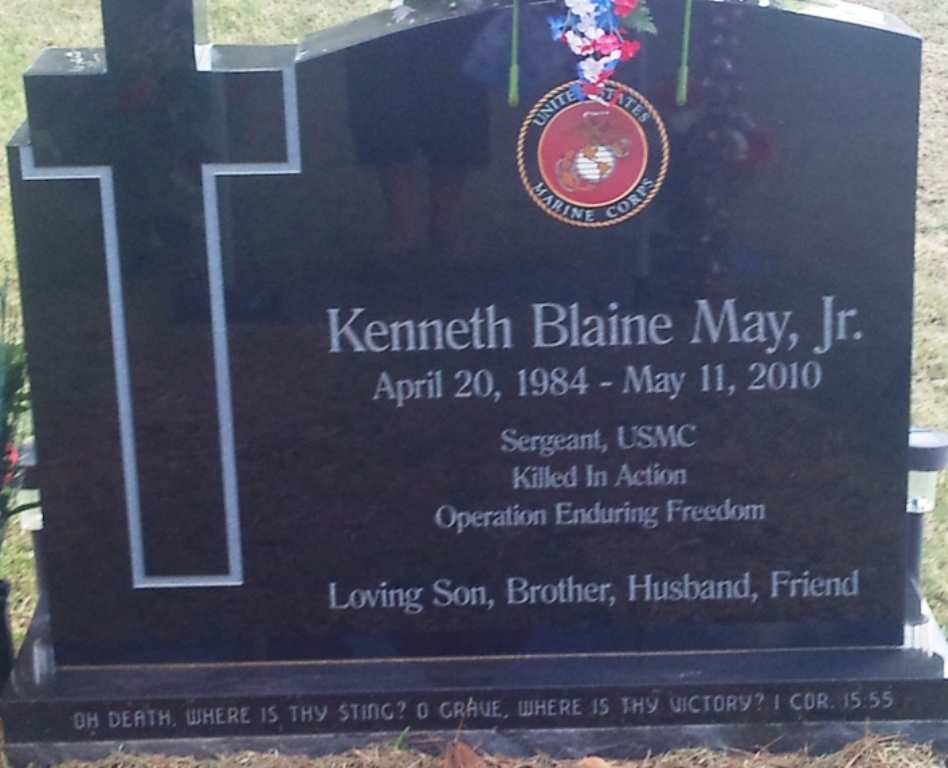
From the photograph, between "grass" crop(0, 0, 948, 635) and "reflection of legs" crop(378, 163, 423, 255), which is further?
"grass" crop(0, 0, 948, 635)

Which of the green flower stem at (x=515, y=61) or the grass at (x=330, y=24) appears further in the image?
the grass at (x=330, y=24)

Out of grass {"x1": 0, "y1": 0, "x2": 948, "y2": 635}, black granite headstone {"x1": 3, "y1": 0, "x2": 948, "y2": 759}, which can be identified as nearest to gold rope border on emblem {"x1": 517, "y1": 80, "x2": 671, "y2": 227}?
black granite headstone {"x1": 3, "y1": 0, "x2": 948, "y2": 759}

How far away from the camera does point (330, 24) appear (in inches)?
262

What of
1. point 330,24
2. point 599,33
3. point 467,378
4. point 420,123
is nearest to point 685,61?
point 599,33

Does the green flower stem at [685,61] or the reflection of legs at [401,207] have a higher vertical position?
the green flower stem at [685,61]

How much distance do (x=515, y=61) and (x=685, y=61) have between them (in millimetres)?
329

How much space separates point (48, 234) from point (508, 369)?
962mm

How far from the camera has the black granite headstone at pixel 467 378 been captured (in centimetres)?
258

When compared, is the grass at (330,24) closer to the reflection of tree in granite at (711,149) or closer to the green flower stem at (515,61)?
the reflection of tree in granite at (711,149)

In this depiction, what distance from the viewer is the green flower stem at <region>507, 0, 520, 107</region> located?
99.9 inches

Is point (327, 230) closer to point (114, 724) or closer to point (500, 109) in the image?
point (500, 109)

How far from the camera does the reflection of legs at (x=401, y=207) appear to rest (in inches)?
103

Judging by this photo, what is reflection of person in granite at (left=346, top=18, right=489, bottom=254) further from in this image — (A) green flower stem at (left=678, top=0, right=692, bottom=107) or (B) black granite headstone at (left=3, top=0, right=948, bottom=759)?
(A) green flower stem at (left=678, top=0, right=692, bottom=107)

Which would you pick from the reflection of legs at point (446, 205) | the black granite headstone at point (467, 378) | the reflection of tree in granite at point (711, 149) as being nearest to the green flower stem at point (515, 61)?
the black granite headstone at point (467, 378)
